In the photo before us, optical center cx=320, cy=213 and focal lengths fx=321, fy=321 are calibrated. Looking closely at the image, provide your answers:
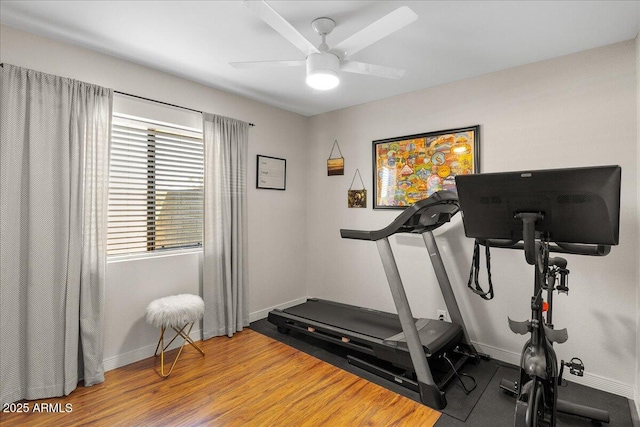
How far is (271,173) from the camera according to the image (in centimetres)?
394

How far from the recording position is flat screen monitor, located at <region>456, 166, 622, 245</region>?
4.48ft

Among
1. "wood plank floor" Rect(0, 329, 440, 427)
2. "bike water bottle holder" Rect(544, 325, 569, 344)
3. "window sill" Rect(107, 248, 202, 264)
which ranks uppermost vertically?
"window sill" Rect(107, 248, 202, 264)


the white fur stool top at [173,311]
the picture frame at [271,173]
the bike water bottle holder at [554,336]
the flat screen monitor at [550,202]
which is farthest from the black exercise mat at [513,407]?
the picture frame at [271,173]

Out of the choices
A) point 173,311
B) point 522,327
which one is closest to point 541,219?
point 522,327

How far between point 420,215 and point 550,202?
101 centimetres

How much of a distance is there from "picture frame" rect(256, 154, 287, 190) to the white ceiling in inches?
43.4

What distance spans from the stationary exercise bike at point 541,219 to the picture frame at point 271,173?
259cm

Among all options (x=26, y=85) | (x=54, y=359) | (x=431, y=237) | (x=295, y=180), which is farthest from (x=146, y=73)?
(x=431, y=237)

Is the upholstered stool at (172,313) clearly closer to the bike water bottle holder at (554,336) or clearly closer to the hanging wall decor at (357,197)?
the hanging wall decor at (357,197)

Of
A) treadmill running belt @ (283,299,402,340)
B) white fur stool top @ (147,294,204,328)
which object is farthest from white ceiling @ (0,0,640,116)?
treadmill running belt @ (283,299,402,340)

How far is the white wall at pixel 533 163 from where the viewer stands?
2.34 meters

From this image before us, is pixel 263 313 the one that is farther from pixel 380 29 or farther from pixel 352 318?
pixel 380 29

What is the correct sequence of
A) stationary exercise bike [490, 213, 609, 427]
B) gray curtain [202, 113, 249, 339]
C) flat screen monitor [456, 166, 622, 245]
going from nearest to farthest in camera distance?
flat screen monitor [456, 166, 622, 245] < stationary exercise bike [490, 213, 609, 427] < gray curtain [202, 113, 249, 339]

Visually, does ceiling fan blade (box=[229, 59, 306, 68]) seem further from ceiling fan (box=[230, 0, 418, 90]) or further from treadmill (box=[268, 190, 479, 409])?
treadmill (box=[268, 190, 479, 409])
